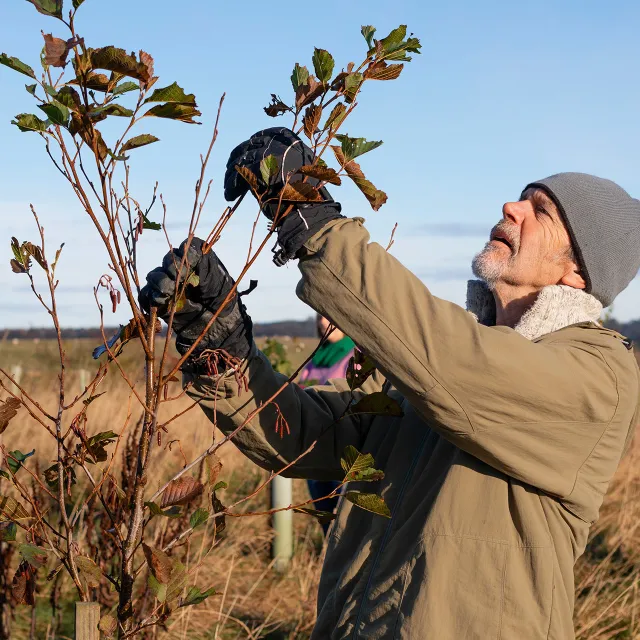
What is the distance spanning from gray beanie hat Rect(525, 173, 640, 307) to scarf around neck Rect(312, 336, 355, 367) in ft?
9.20

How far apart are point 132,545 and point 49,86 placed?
2.63ft

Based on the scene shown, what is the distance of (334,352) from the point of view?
502cm

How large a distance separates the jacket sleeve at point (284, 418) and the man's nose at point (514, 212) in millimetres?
575

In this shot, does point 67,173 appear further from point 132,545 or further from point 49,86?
point 132,545

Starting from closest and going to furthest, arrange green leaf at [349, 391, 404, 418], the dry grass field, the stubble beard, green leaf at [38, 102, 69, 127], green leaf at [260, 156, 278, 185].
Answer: green leaf at [38, 102, 69, 127], green leaf at [260, 156, 278, 185], green leaf at [349, 391, 404, 418], the stubble beard, the dry grass field

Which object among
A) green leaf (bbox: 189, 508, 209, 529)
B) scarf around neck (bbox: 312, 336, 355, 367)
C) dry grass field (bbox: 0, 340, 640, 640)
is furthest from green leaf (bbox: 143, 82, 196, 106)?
scarf around neck (bbox: 312, 336, 355, 367)

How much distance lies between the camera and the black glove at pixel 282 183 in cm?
151

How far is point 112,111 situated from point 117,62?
8cm

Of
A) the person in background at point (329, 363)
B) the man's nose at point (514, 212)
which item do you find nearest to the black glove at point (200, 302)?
the man's nose at point (514, 212)

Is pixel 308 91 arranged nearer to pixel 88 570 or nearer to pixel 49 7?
pixel 49 7

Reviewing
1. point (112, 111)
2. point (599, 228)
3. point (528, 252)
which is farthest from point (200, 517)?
point (599, 228)

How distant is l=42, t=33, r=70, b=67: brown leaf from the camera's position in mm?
1227

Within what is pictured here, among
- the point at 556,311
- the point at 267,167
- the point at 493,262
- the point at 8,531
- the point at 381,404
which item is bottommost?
the point at 8,531

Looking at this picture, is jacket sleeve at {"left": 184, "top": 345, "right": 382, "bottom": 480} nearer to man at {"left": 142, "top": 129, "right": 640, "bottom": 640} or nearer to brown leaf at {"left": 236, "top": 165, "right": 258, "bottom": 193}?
man at {"left": 142, "top": 129, "right": 640, "bottom": 640}
